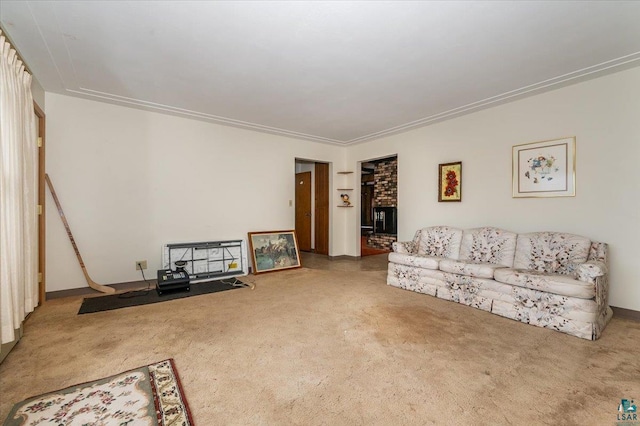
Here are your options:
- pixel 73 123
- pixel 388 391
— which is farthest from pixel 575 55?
pixel 73 123

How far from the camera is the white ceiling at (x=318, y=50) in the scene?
216 cm

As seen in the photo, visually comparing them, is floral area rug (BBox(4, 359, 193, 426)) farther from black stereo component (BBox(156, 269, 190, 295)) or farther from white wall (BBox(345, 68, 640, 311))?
white wall (BBox(345, 68, 640, 311))

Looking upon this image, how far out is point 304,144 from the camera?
6.15m

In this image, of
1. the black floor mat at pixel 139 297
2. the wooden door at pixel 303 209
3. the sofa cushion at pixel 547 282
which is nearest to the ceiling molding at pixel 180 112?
the wooden door at pixel 303 209

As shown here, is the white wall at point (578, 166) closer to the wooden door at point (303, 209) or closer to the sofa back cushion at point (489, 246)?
the sofa back cushion at point (489, 246)

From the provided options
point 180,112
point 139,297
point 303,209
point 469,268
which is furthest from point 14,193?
point 303,209

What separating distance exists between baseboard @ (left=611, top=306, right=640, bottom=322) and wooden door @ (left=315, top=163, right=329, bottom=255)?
15.8 ft

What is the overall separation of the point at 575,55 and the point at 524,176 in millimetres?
1515

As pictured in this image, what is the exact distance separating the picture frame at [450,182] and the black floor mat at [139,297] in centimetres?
363

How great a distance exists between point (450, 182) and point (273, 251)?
3413mm

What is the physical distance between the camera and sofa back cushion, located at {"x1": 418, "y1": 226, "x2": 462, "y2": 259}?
4.21m

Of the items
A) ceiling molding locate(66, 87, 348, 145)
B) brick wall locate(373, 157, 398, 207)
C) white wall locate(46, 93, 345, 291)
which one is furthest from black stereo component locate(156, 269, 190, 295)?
brick wall locate(373, 157, 398, 207)

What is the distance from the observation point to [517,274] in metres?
3.07

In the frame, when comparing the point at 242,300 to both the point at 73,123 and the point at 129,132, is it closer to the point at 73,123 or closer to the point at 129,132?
the point at 129,132
